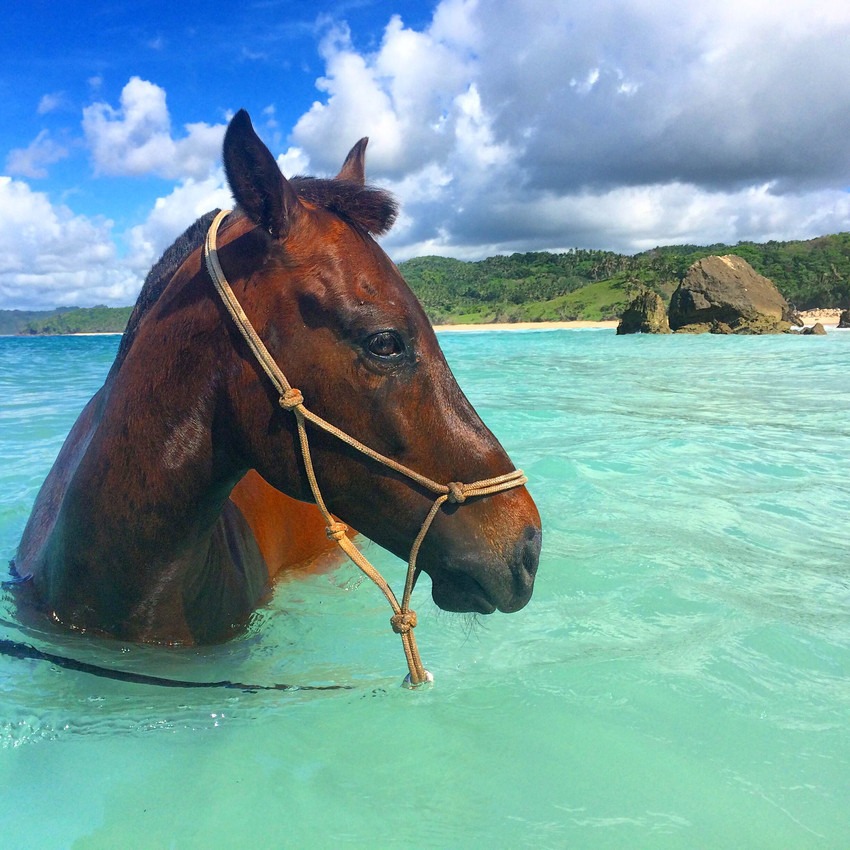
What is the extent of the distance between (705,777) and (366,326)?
5.76ft

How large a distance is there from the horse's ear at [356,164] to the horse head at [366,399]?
73cm

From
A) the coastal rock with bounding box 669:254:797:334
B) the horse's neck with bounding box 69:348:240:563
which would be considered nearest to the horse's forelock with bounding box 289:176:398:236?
the horse's neck with bounding box 69:348:240:563

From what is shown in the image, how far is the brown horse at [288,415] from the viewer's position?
2051 millimetres

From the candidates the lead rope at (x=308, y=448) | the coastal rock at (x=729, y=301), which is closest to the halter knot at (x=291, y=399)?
the lead rope at (x=308, y=448)

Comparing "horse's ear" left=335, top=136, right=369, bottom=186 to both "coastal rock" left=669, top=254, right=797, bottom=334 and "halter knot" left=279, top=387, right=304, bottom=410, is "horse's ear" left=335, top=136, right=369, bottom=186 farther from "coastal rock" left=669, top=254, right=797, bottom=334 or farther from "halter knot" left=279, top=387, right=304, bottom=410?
"coastal rock" left=669, top=254, right=797, bottom=334

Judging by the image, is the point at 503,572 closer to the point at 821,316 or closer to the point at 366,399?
the point at 366,399

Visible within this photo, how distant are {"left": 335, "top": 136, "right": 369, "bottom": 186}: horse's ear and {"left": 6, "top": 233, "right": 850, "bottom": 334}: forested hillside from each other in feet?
158

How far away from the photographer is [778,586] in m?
3.79

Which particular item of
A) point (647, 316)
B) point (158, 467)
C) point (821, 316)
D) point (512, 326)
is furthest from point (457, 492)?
point (512, 326)

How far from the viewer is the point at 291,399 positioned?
2.03m

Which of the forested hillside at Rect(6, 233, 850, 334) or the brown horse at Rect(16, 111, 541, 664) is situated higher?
the forested hillside at Rect(6, 233, 850, 334)

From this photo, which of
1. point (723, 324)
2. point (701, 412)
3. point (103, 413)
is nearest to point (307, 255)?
point (103, 413)

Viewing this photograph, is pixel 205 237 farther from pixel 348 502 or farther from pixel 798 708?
pixel 798 708

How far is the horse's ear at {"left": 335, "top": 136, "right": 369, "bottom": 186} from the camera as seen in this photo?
280 cm
